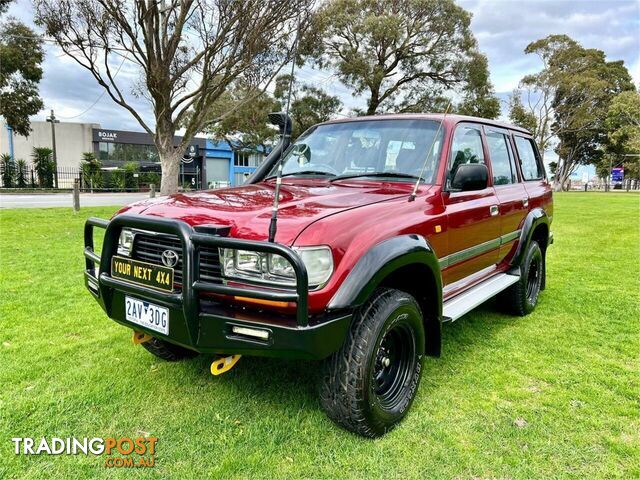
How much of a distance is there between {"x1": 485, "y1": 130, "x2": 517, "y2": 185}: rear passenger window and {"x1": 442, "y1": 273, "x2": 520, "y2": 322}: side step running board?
90cm

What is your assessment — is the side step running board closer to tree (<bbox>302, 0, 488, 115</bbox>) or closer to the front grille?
the front grille

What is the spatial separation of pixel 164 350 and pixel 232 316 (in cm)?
145

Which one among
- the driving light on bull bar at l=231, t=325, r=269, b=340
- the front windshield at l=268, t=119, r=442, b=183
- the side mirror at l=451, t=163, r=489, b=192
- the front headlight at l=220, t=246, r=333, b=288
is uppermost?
the front windshield at l=268, t=119, r=442, b=183

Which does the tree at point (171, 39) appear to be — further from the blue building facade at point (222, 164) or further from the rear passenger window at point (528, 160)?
the blue building facade at point (222, 164)

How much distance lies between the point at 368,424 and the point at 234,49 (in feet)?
39.7

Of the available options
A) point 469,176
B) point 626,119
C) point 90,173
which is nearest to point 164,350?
point 469,176

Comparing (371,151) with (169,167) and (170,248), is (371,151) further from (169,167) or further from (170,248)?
(169,167)

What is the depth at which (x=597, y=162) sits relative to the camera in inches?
1837

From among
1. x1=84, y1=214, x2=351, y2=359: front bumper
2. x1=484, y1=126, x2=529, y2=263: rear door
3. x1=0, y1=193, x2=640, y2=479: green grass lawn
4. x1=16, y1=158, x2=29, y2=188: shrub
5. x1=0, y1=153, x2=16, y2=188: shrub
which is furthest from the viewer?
x1=16, y1=158, x2=29, y2=188: shrub

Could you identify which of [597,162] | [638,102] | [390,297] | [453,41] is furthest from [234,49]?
[597,162]

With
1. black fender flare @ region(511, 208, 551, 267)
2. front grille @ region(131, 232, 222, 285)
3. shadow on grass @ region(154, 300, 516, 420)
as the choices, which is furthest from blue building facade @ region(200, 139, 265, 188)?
front grille @ region(131, 232, 222, 285)

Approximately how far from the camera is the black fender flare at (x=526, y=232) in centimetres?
445

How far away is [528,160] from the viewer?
5102 millimetres

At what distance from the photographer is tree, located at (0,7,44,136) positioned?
59.8ft
